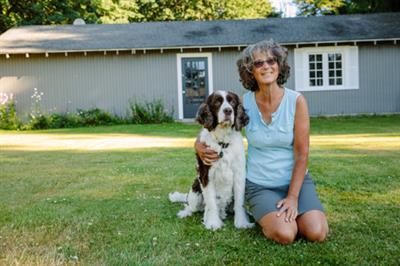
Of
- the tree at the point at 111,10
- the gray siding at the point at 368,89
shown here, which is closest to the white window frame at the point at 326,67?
the gray siding at the point at 368,89

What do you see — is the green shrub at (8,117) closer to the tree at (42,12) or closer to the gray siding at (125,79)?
the gray siding at (125,79)

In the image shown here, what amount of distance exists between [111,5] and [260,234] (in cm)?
2677

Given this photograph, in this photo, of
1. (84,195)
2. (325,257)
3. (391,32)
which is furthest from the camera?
(391,32)

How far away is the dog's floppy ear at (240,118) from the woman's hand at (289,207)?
0.79m

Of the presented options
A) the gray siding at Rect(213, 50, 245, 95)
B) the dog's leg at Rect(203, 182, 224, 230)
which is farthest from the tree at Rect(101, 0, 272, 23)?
the dog's leg at Rect(203, 182, 224, 230)

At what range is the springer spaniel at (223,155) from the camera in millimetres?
4281

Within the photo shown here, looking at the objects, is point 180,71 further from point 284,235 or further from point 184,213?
point 284,235

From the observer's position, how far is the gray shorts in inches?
161

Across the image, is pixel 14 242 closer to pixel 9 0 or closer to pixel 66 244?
pixel 66 244

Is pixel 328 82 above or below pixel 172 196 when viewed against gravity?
above

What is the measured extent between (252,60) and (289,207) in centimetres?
137

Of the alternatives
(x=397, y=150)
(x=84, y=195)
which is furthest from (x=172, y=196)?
(x=397, y=150)

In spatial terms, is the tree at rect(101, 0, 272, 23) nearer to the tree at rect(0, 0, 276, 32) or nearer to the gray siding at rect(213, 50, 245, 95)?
the tree at rect(0, 0, 276, 32)

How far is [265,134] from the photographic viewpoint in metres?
4.29
